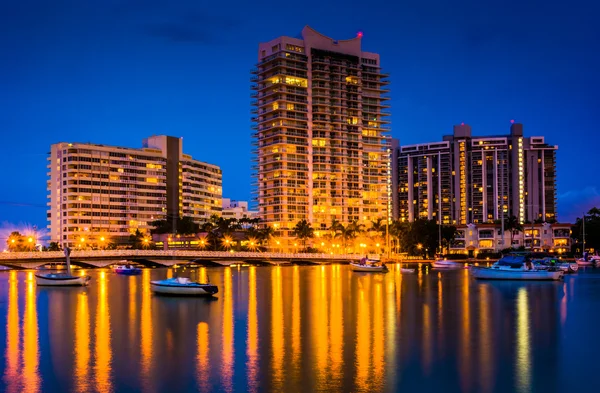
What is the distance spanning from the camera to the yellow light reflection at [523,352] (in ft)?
92.0

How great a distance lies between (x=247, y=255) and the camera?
508 ft

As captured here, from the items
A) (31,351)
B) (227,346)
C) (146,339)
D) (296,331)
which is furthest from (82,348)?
(296,331)

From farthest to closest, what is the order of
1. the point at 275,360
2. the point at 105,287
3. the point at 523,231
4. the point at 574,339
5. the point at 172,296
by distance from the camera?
the point at 523,231 < the point at 105,287 < the point at 172,296 < the point at 574,339 < the point at 275,360

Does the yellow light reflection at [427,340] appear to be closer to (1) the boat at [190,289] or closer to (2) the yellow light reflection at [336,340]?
(2) the yellow light reflection at [336,340]

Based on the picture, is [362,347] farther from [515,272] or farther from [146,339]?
[515,272]

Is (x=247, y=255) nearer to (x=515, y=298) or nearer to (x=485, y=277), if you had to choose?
(x=485, y=277)

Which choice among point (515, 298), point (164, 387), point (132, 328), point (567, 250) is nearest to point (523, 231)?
point (567, 250)

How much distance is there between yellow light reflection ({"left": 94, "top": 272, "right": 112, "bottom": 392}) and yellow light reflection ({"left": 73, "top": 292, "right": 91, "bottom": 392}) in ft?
1.56

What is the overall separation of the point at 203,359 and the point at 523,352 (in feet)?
54.7

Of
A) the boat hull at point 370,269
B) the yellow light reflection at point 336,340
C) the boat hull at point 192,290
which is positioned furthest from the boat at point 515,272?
the boat hull at point 192,290

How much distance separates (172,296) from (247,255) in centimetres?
9003

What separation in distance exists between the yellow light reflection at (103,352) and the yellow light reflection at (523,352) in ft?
56.9

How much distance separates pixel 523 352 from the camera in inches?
1363

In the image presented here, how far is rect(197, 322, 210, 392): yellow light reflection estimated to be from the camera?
91.7ft
